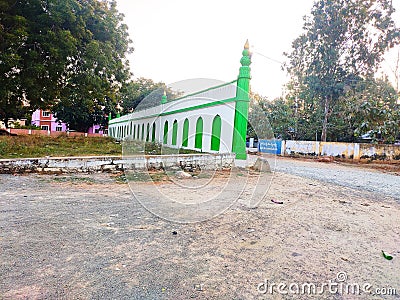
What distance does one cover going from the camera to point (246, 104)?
7.58 metres

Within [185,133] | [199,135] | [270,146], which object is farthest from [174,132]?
[270,146]

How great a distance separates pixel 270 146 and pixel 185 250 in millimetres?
17285

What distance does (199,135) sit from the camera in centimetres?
998

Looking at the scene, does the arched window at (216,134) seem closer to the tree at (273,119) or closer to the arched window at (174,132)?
the arched window at (174,132)

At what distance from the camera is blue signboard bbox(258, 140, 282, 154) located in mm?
17812

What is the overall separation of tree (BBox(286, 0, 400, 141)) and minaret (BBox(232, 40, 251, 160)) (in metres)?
12.0

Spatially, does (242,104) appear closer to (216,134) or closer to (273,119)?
(216,134)

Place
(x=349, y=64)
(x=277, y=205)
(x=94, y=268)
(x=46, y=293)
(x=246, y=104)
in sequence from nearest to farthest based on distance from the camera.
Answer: (x=46, y=293) < (x=94, y=268) < (x=277, y=205) < (x=246, y=104) < (x=349, y=64)

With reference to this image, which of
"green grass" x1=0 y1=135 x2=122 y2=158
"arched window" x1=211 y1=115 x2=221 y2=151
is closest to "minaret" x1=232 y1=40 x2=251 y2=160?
"arched window" x1=211 y1=115 x2=221 y2=151

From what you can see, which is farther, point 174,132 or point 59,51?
point 174,132

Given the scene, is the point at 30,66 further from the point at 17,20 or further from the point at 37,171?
the point at 37,171

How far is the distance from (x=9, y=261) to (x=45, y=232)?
1.81ft

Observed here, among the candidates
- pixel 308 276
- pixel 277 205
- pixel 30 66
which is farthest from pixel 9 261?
pixel 30 66

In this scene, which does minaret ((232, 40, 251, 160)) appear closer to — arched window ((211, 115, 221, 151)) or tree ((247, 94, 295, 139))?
arched window ((211, 115, 221, 151))
